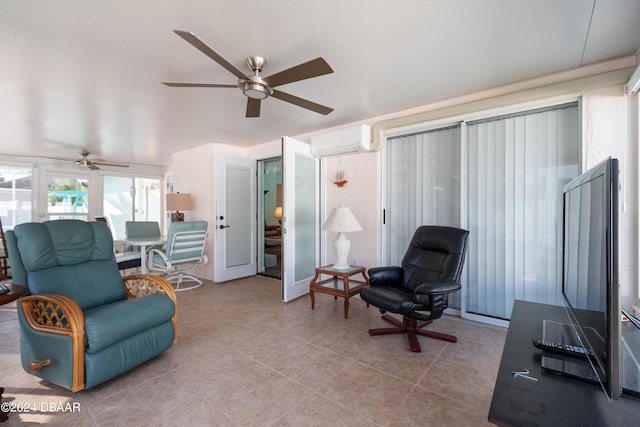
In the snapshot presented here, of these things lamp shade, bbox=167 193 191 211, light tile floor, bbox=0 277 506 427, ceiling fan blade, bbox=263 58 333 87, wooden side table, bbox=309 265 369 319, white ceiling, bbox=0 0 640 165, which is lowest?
light tile floor, bbox=0 277 506 427

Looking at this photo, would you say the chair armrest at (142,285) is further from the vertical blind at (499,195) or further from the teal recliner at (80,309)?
the vertical blind at (499,195)

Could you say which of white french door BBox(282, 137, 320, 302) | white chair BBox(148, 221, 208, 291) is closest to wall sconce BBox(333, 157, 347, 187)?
white french door BBox(282, 137, 320, 302)

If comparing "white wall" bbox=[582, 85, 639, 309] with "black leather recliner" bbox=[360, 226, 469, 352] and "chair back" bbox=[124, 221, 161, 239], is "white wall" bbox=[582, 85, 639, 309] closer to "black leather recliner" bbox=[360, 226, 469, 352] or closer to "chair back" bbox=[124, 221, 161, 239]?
"black leather recliner" bbox=[360, 226, 469, 352]

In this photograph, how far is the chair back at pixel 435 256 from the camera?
103 inches

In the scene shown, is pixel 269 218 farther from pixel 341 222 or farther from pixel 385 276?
pixel 385 276

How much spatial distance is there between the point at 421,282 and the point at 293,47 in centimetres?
229

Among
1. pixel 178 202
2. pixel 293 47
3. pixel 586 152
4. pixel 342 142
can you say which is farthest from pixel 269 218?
pixel 586 152

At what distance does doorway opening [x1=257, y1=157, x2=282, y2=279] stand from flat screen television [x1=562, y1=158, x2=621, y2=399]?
14.2 feet

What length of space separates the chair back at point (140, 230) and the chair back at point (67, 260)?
2.90 metres

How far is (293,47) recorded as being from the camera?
2135mm

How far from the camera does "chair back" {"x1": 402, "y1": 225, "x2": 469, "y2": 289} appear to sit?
2613 millimetres

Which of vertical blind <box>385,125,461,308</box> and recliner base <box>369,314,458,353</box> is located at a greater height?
vertical blind <box>385,125,461,308</box>

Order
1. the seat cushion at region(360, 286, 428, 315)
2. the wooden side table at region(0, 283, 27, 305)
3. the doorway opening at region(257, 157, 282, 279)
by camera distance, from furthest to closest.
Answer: the doorway opening at region(257, 157, 282, 279) → the seat cushion at region(360, 286, 428, 315) → the wooden side table at region(0, 283, 27, 305)

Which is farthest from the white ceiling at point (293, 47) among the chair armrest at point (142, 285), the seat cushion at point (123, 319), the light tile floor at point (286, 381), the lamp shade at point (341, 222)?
the light tile floor at point (286, 381)
